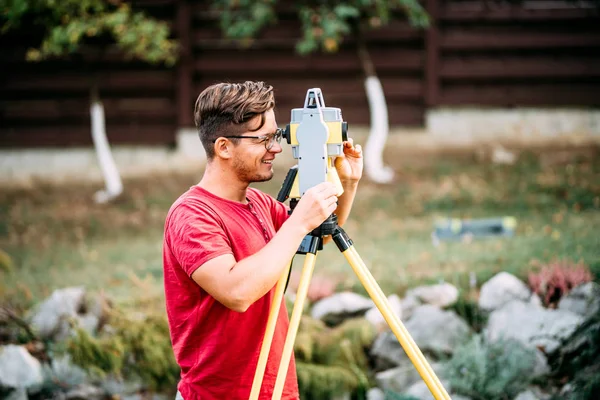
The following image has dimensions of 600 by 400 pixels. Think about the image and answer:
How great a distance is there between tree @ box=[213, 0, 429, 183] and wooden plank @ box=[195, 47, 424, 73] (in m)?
0.12

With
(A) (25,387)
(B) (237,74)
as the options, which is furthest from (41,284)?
(B) (237,74)

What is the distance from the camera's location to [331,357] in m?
4.20

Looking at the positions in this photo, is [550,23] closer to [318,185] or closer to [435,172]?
[435,172]

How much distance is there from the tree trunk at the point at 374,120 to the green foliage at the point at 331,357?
10.5 ft

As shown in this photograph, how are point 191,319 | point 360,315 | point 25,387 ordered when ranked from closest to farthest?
point 191,319, point 25,387, point 360,315

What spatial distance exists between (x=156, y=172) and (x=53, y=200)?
3.56 ft

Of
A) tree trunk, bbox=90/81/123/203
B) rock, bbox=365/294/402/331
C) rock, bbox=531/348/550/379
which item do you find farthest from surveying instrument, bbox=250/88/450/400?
tree trunk, bbox=90/81/123/203

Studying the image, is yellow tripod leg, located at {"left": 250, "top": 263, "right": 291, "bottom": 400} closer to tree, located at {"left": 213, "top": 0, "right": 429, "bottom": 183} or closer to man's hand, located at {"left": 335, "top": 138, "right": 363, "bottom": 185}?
man's hand, located at {"left": 335, "top": 138, "right": 363, "bottom": 185}

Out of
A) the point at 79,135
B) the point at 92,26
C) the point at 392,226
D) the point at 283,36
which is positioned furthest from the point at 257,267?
the point at 79,135

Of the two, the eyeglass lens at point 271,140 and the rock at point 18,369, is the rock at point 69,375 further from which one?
the eyeglass lens at point 271,140

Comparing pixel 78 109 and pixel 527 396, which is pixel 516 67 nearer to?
pixel 78 109

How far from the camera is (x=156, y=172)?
7.84m

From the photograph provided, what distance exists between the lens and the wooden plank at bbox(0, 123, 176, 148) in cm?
793

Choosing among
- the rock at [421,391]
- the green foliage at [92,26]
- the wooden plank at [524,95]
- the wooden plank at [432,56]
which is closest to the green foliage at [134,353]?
the rock at [421,391]
